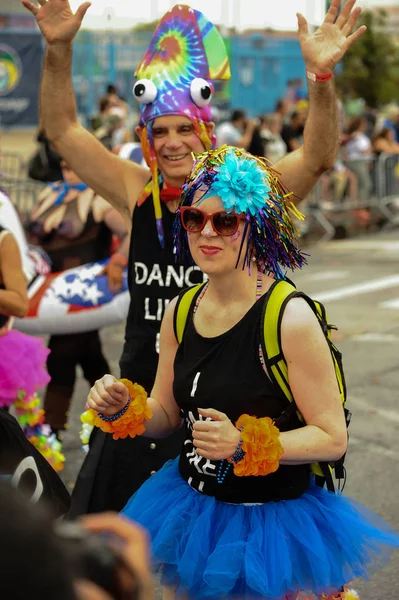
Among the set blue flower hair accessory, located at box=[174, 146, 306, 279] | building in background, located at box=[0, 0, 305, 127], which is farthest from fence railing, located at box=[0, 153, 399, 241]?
blue flower hair accessory, located at box=[174, 146, 306, 279]

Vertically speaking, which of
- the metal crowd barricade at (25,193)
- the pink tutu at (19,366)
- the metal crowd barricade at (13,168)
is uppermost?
the pink tutu at (19,366)

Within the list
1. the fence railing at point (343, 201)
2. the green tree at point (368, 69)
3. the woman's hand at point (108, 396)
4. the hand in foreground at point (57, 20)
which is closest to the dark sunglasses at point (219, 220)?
the woman's hand at point (108, 396)

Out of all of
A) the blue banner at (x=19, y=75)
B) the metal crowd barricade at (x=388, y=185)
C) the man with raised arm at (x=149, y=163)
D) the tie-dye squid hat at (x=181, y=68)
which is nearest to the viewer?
the man with raised arm at (x=149, y=163)

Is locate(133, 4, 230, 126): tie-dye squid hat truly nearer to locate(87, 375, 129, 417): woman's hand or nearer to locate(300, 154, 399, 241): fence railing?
locate(87, 375, 129, 417): woman's hand

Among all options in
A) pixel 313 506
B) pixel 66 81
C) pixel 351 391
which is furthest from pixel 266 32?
pixel 313 506

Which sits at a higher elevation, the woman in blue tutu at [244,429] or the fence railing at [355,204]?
the woman in blue tutu at [244,429]

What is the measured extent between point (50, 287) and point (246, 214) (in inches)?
130

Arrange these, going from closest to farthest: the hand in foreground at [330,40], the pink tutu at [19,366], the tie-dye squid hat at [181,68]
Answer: the hand in foreground at [330,40] < the tie-dye squid hat at [181,68] < the pink tutu at [19,366]

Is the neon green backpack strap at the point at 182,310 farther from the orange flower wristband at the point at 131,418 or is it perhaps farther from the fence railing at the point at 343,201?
the fence railing at the point at 343,201

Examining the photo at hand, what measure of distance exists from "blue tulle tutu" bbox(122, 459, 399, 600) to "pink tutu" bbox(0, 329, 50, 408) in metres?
2.13

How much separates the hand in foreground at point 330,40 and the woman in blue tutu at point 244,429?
2.64ft

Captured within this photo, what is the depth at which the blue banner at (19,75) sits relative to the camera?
17.3 metres

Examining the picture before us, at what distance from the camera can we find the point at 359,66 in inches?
1164

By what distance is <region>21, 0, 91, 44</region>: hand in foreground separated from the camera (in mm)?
4098
